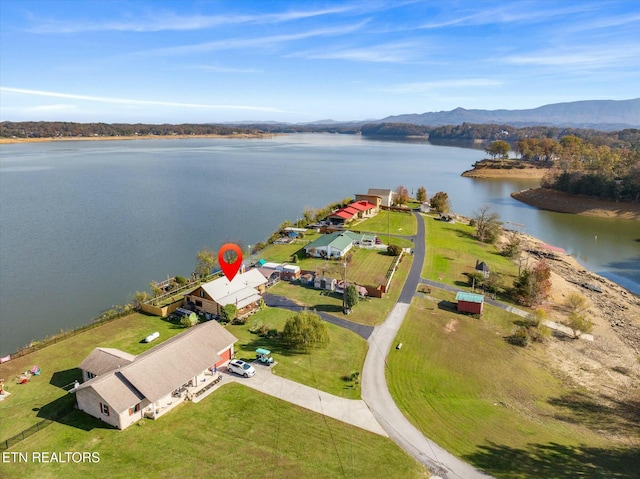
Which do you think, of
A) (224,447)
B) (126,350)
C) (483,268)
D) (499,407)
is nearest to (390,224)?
(483,268)

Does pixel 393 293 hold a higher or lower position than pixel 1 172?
lower

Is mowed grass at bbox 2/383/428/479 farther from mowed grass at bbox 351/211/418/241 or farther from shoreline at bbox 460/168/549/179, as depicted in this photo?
shoreline at bbox 460/168/549/179

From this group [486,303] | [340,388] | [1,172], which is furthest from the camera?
[1,172]

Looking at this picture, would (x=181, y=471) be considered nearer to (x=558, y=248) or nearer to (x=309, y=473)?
(x=309, y=473)

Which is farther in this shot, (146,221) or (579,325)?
(146,221)

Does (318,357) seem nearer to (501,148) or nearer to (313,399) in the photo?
(313,399)

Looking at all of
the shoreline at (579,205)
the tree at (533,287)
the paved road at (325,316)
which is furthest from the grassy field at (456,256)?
the shoreline at (579,205)

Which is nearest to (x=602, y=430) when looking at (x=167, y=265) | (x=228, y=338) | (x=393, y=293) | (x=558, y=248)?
(x=393, y=293)

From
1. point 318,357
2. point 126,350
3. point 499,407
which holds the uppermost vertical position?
point 126,350
